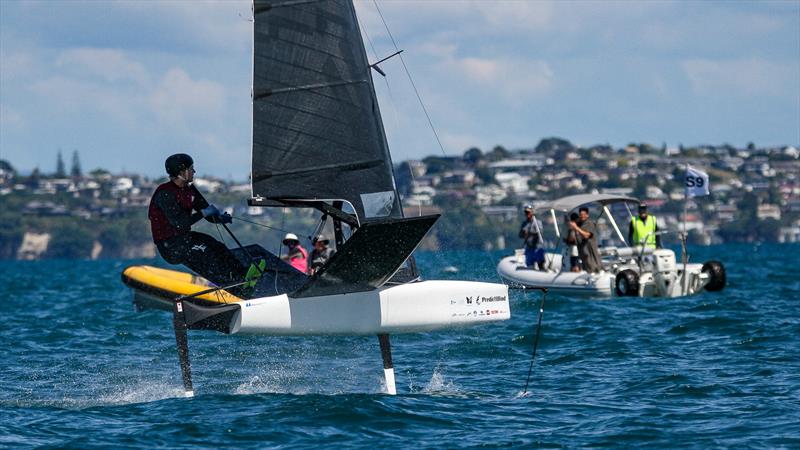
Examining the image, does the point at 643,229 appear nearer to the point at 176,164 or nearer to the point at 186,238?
the point at 186,238

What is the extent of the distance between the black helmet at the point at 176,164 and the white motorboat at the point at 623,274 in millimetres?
12534

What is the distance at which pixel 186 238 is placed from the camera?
40.0 ft

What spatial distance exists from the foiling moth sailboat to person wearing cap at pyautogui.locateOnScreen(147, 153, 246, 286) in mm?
322

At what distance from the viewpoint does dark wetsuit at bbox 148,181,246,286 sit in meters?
12.0

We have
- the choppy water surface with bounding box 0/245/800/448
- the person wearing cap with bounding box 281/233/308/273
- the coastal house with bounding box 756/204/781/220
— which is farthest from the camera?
the coastal house with bounding box 756/204/781/220

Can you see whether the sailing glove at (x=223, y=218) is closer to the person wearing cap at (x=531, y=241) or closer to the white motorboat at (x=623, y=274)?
the white motorboat at (x=623, y=274)

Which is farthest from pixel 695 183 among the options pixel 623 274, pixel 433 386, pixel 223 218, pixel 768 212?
pixel 768 212

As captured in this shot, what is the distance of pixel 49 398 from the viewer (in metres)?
12.3

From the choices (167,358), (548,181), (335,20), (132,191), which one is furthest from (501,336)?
(132,191)

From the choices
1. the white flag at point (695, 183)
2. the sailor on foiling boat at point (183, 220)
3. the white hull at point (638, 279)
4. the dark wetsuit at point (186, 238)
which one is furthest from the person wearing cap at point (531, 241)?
the sailor on foiling boat at point (183, 220)

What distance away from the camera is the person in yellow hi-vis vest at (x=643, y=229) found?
2386 centimetres

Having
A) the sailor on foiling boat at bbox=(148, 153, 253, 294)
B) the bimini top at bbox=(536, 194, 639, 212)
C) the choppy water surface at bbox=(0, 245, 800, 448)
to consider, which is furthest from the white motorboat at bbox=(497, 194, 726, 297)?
the sailor on foiling boat at bbox=(148, 153, 253, 294)

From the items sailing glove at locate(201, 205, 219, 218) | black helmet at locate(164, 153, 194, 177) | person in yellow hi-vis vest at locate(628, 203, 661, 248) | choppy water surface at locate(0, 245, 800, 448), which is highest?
black helmet at locate(164, 153, 194, 177)

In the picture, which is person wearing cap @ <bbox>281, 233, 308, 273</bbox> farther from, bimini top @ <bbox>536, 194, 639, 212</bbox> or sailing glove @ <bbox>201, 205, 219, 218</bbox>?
bimini top @ <bbox>536, 194, 639, 212</bbox>
